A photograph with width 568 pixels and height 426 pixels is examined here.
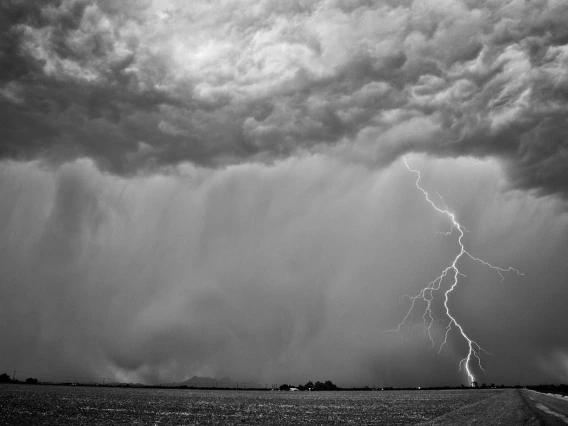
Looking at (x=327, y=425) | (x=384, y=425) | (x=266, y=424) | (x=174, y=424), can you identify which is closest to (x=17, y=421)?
(x=174, y=424)

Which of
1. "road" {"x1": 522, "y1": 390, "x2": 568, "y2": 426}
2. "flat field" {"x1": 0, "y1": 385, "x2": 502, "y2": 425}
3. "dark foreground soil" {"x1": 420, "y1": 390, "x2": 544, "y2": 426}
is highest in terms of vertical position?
"road" {"x1": 522, "y1": 390, "x2": 568, "y2": 426}

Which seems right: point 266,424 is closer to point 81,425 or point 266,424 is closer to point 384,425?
point 384,425

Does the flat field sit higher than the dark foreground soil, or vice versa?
the dark foreground soil

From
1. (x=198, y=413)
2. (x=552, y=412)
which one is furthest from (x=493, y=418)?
(x=198, y=413)

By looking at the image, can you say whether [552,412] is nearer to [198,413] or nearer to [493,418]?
[493,418]

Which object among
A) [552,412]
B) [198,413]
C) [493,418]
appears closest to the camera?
[493,418]

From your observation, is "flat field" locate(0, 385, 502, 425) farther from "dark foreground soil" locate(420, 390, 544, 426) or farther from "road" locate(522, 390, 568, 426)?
"road" locate(522, 390, 568, 426)

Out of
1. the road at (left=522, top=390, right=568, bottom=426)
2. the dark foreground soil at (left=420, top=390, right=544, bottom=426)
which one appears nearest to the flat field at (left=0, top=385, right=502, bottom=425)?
the dark foreground soil at (left=420, top=390, right=544, bottom=426)

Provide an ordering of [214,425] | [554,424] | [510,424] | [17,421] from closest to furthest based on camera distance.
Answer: [554,424], [510,424], [17,421], [214,425]

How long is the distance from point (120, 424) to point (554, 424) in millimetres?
39793

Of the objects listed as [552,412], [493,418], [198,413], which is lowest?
[198,413]

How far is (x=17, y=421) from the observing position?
4344 centimetres

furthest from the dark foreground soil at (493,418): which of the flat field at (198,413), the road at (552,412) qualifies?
the flat field at (198,413)

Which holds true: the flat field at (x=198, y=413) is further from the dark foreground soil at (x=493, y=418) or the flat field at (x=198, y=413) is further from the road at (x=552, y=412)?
the road at (x=552, y=412)
